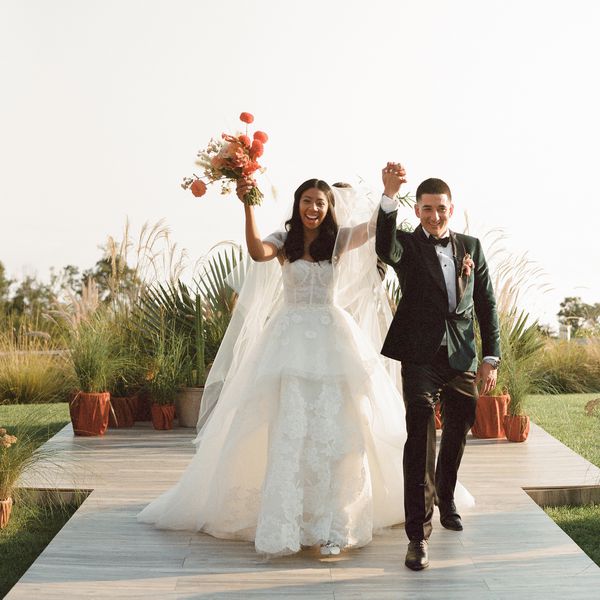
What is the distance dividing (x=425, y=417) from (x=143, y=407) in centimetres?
501

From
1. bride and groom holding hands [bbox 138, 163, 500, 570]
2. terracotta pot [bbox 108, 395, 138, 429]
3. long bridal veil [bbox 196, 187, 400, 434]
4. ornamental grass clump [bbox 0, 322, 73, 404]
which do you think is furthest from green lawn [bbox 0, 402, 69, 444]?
bride and groom holding hands [bbox 138, 163, 500, 570]

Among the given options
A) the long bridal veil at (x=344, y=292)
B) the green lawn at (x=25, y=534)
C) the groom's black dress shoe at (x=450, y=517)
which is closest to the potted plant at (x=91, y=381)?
the green lawn at (x=25, y=534)

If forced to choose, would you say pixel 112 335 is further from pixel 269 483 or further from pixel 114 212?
pixel 269 483

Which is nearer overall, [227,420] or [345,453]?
[345,453]

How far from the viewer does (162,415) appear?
25.5 ft

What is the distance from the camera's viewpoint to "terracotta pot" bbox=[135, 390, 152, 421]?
8.23 meters

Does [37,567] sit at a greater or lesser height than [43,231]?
lesser

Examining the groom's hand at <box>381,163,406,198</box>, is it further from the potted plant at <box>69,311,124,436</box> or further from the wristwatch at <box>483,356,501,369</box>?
the potted plant at <box>69,311,124,436</box>

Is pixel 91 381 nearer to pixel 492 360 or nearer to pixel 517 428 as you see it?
pixel 517 428

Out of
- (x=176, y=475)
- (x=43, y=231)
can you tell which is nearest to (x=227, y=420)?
(x=176, y=475)

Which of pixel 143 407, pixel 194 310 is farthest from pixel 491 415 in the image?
pixel 143 407

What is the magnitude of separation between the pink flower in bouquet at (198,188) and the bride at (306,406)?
19 cm

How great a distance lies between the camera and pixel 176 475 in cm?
575

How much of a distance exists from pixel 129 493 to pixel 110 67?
5.08 metres
